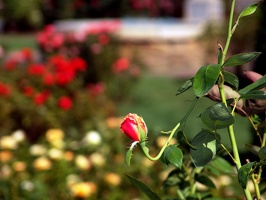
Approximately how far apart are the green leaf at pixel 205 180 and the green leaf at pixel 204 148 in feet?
1.35

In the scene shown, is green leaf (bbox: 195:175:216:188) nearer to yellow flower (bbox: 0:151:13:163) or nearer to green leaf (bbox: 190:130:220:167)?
green leaf (bbox: 190:130:220:167)

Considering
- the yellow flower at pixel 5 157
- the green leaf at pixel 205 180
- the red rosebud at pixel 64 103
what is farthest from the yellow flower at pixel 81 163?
the green leaf at pixel 205 180

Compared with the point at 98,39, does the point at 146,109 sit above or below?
below

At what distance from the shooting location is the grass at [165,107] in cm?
745

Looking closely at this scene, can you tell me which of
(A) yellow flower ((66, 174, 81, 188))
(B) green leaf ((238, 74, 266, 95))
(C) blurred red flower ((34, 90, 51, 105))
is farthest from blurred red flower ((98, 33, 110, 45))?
(B) green leaf ((238, 74, 266, 95))

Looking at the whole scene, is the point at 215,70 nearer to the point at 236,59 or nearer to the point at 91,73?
the point at 236,59

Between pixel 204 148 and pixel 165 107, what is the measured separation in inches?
303

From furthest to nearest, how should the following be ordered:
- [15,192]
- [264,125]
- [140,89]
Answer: [140,89], [15,192], [264,125]

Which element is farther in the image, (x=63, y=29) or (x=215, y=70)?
(x=63, y=29)

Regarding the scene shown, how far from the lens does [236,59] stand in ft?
3.97

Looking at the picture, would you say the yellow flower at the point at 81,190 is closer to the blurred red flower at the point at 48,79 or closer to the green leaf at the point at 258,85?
the green leaf at the point at 258,85

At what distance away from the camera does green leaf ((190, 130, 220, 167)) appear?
4.01ft

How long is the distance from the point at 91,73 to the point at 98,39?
Result: 46cm

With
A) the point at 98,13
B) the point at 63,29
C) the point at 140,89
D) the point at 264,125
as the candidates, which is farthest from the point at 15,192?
the point at 98,13
